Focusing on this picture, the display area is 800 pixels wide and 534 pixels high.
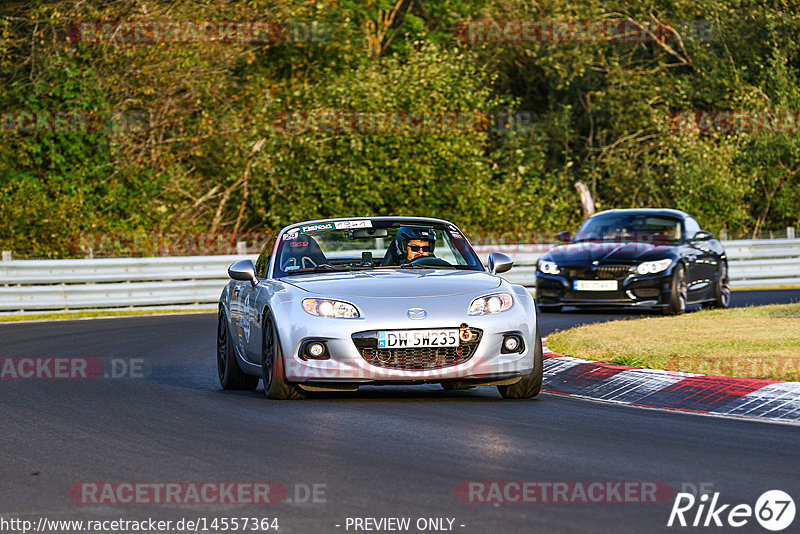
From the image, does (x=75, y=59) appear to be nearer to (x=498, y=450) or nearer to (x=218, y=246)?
(x=218, y=246)

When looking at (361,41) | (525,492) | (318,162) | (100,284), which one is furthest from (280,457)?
(361,41)

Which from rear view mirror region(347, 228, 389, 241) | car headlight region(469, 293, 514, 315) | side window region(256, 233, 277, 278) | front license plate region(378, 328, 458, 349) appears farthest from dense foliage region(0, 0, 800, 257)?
front license plate region(378, 328, 458, 349)

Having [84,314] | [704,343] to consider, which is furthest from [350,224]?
[84,314]

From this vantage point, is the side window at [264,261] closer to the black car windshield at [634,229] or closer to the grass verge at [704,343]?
the grass verge at [704,343]

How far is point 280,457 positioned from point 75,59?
81.8 feet

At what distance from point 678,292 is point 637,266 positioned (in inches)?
25.8

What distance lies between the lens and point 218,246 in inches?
1185

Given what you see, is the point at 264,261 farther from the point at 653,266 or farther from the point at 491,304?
the point at 653,266

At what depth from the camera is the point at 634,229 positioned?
19.8 meters

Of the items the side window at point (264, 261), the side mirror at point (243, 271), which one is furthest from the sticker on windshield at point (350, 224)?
the side mirror at point (243, 271)

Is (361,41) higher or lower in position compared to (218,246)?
higher

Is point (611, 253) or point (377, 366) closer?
point (377, 366)

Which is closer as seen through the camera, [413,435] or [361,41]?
[413,435]

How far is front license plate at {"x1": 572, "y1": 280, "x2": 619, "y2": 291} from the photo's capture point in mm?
18406
